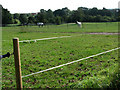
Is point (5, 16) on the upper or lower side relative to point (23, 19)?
lower

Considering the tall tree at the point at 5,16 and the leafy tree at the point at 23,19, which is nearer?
the tall tree at the point at 5,16

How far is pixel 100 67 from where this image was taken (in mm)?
6105

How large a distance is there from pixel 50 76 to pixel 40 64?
145cm

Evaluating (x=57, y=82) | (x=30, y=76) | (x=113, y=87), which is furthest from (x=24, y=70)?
(x=113, y=87)

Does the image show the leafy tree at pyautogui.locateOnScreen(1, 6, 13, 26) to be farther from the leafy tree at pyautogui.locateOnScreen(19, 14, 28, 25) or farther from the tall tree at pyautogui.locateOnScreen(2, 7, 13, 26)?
the leafy tree at pyautogui.locateOnScreen(19, 14, 28, 25)

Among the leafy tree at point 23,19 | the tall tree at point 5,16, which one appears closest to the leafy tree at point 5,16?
the tall tree at point 5,16

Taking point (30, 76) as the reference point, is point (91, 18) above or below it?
above

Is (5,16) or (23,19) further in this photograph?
(23,19)

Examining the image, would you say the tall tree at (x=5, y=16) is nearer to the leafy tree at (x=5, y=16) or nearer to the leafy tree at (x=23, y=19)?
the leafy tree at (x=5, y=16)

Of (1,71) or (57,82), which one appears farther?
(1,71)

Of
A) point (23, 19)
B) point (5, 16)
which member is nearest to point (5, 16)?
point (5, 16)

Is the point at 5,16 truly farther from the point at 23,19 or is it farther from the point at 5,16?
the point at 23,19

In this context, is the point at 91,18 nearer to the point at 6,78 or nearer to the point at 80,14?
the point at 80,14

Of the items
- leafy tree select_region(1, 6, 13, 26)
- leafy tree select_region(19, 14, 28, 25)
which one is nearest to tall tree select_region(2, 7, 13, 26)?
leafy tree select_region(1, 6, 13, 26)
